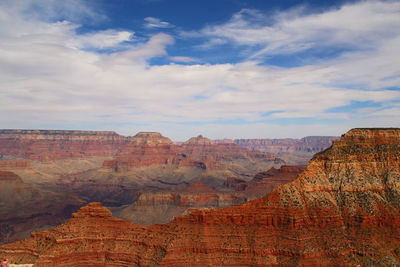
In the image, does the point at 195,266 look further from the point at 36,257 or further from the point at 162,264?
the point at 36,257

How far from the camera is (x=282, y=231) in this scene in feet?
186

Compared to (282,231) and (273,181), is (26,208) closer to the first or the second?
(273,181)

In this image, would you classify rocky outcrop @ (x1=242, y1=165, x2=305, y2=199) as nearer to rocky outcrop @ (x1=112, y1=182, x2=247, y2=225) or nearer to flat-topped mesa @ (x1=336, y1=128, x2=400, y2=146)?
rocky outcrop @ (x1=112, y1=182, x2=247, y2=225)

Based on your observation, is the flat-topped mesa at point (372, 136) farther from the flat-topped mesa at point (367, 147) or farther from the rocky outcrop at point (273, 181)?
the rocky outcrop at point (273, 181)

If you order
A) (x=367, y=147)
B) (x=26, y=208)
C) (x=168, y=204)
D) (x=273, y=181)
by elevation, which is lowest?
(x=26, y=208)

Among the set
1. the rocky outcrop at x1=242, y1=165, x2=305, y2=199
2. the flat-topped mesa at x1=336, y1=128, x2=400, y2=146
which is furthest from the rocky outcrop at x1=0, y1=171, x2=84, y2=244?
the flat-topped mesa at x1=336, y1=128, x2=400, y2=146

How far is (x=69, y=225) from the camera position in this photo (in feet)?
204

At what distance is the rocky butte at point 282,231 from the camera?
2120 inches

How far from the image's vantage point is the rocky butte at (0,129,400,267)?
2120 inches

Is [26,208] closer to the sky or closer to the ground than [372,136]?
closer to the ground

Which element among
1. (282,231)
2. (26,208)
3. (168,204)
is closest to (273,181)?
(168,204)

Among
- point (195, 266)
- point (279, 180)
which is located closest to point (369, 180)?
point (195, 266)

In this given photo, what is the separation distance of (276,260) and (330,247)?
924 centimetres

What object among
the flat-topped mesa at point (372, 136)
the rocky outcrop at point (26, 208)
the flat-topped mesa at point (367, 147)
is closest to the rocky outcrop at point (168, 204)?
the rocky outcrop at point (26, 208)
